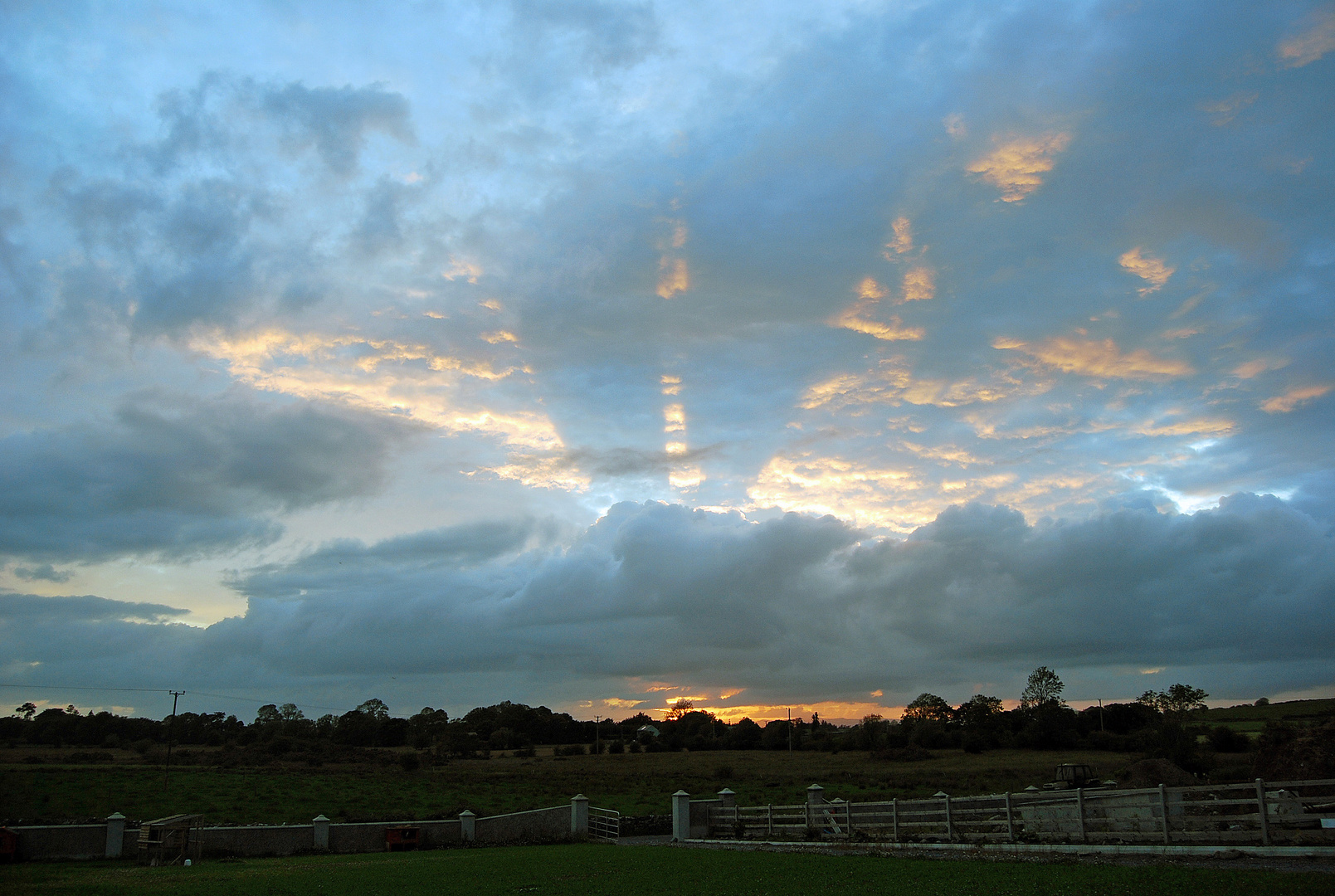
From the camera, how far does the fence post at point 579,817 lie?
35906mm

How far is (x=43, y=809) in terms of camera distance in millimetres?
45719

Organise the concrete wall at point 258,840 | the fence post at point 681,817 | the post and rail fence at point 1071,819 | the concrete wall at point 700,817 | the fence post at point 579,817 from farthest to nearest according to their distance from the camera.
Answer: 1. the fence post at point 579,817
2. the concrete wall at point 700,817
3. the fence post at point 681,817
4. the concrete wall at point 258,840
5. the post and rail fence at point 1071,819

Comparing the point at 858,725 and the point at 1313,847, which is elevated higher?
the point at 1313,847

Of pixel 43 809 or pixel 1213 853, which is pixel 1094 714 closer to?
pixel 1213 853

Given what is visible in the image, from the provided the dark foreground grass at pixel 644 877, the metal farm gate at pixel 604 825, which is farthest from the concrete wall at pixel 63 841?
the metal farm gate at pixel 604 825

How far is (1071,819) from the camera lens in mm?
19906

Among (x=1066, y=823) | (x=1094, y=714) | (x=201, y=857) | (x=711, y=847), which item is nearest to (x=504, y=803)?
(x=201, y=857)

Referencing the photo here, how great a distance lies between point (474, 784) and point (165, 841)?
38.5 metres

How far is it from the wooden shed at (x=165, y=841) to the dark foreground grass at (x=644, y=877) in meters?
1.13

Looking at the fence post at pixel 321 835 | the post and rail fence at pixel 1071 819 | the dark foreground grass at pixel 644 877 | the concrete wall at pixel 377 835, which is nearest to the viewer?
the dark foreground grass at pixel 644 877

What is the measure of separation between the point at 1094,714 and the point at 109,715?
427 feet

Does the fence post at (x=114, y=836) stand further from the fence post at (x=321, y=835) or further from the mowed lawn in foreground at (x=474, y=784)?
the mowed lawn in foreground at (x=474, y=784)

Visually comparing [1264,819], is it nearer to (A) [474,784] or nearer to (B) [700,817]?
(B) [700,817]

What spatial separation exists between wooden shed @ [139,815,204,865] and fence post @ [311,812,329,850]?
4280 millimetres
